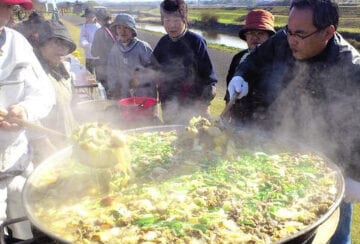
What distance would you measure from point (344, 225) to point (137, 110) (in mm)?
3024

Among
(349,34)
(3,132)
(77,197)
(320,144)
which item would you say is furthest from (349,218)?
(349,34)

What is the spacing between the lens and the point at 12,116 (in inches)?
117

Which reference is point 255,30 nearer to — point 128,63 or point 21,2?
point 128,63

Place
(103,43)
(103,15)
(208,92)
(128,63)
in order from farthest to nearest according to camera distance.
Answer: (103,15) < (103,43) < (128,63) < (208,92)

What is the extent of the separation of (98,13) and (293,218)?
8.16 meters

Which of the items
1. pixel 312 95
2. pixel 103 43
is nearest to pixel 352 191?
pixel 312 95

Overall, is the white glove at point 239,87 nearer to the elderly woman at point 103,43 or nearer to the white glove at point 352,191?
the white glove at point 352,191

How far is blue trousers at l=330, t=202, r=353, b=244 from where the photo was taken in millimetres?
3875

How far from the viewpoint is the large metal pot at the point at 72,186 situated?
231 cm

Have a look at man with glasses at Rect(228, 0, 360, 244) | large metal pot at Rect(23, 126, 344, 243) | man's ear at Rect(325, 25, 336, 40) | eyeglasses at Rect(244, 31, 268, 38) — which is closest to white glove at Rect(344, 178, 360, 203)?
man with glasses at Rect(228, 0, 360, 244)

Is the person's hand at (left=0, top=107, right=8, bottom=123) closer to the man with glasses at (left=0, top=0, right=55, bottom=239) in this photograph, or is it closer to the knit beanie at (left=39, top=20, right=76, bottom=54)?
the man with glasses at (left=0, top=0, right=55, bottom=239)

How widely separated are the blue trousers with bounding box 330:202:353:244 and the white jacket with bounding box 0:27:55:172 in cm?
337

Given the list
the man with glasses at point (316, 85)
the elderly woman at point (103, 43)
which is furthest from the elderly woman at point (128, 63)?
the man with glasses at point (316, 85)

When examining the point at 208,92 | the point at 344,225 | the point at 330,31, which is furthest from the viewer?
the point at 208,92
